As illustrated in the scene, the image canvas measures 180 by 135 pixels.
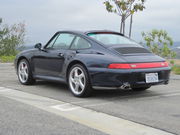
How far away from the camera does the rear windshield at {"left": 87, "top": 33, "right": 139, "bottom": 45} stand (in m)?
6.59

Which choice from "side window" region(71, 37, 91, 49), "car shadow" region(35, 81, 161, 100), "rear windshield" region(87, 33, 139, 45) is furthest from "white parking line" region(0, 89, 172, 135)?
"rear windshield" region(87, 33, 139, 45)

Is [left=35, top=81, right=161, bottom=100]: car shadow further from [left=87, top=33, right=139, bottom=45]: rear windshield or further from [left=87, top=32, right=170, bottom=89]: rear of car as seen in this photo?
[left=87, top=33, right=139, bottom=45]: rear windshield

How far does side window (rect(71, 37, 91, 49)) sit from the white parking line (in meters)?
1.16

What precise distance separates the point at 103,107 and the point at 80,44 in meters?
1.70

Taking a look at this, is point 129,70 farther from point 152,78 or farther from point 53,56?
point 53,56

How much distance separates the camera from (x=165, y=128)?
162 inches

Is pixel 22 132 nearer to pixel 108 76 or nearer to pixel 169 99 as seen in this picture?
pixel 108 76

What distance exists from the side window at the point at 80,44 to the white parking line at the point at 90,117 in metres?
1.16

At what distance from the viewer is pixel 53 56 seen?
23.0ft

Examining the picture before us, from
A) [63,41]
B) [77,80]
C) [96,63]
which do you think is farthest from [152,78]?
[63,41]

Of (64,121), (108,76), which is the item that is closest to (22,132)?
(64,121)

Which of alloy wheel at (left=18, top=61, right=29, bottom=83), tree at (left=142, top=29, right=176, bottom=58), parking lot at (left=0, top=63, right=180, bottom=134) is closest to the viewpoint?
parking lot at (left=0, top=63, right=180, bottom=134)

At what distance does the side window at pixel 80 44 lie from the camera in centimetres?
656

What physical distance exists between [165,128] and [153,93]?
261cm
